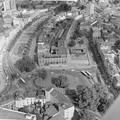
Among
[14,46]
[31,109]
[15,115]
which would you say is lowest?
[14,46]

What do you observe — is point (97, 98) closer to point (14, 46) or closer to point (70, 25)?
point (14, 46)

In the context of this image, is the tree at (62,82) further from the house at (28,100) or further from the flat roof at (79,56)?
the flat roof at (79,56)

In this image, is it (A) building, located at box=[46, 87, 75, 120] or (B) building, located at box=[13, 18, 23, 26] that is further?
(B) building, located at box=[13, 18, 23, 26]

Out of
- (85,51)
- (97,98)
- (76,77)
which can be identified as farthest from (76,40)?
(97,98)

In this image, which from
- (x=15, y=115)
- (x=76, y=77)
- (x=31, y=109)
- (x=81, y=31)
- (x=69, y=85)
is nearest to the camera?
(x=15, y=115)

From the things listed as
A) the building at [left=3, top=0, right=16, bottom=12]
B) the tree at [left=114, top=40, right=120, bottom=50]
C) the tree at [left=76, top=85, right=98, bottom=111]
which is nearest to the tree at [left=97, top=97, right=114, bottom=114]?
the tree at [left=76, top=85, right=98, bottom=111]

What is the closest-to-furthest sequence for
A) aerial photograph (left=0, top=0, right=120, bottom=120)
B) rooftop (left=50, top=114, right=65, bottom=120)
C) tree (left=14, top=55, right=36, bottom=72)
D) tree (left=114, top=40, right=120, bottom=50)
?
rooftop (left=50, top=114, right=65, bottom=120), aerial photograph (left=0, top=0, right=120, bottom=120), tree (left=14, top=55, right=36, bottom=72), tree (left=114, top=40, right=120, bottom=50)

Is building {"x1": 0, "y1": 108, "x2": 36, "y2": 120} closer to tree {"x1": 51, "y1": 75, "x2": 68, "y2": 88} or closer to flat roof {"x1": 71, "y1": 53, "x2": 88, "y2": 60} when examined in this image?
tree {"x1": 51, "y1": 75, "x2": 68, "y2": 88}

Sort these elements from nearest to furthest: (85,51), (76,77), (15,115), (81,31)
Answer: (15,115) < (76,77) < (85,51) < (81,31)

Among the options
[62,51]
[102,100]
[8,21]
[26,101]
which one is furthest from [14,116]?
[8,21]
